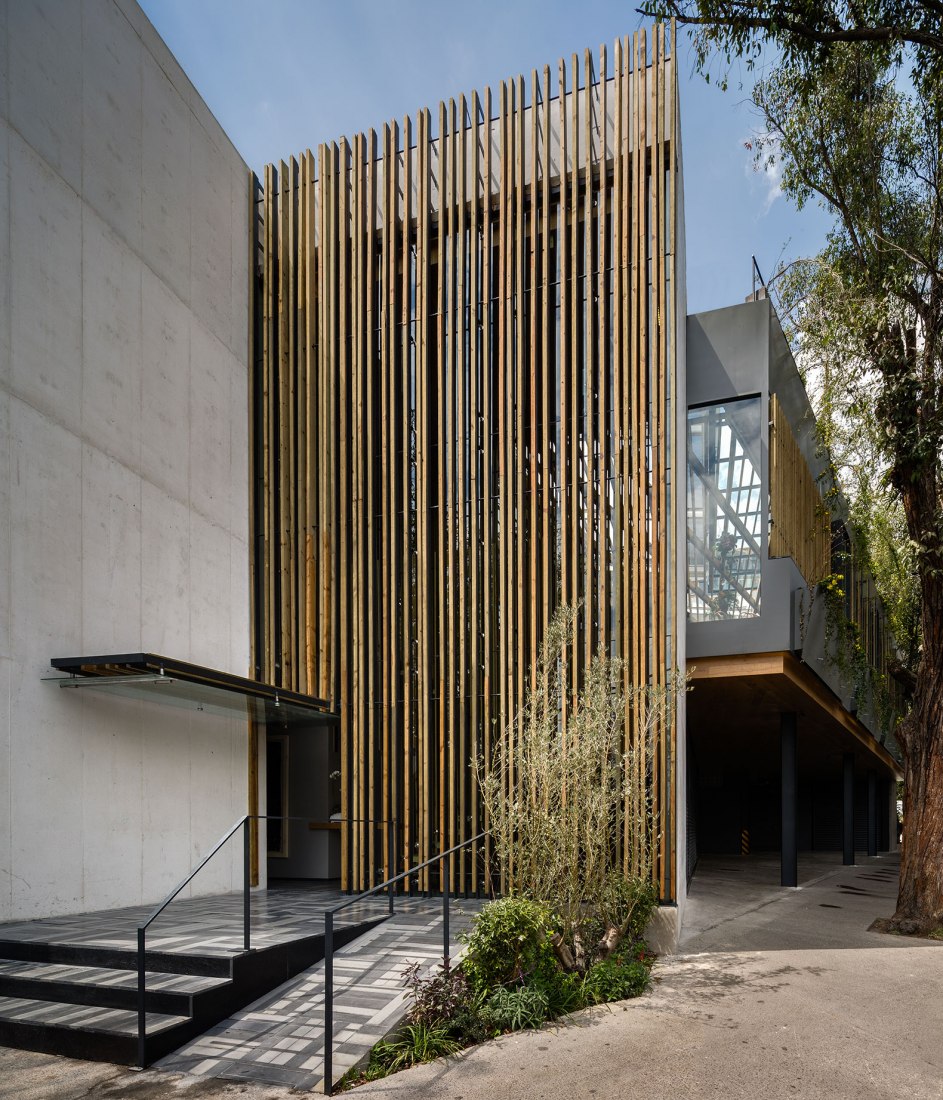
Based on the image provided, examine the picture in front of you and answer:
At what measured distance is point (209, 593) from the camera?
10086 mm

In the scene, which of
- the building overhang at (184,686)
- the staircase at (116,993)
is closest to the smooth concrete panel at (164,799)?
the building overhang at (184,686)

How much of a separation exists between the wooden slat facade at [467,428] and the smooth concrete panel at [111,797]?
2134 millimetres

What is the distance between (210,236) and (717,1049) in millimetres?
9431

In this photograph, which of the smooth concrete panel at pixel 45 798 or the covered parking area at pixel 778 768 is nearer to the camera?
the smooth concrete panel at pixel 45 798

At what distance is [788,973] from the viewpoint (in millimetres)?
7383

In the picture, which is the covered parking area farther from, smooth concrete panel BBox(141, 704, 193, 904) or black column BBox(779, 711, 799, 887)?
smooth concrete panel BBox(141, 704, 193, 904)

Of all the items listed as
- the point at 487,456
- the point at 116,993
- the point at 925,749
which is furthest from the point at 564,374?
the point at 116,993

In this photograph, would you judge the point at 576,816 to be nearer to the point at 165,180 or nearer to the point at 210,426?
the point at 210,426

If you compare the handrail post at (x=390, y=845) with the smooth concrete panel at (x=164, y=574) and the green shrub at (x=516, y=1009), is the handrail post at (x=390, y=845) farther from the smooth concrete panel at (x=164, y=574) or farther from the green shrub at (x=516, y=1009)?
the green shrub at (x=516, y=1009)

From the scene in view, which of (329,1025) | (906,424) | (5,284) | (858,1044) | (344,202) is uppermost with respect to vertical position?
(344,202)

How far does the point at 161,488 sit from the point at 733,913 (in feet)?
25.5

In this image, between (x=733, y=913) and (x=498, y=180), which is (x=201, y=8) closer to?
(x=498, y=180)

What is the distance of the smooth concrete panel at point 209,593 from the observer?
984cm

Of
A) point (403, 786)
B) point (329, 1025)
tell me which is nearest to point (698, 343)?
point (403, 786)
